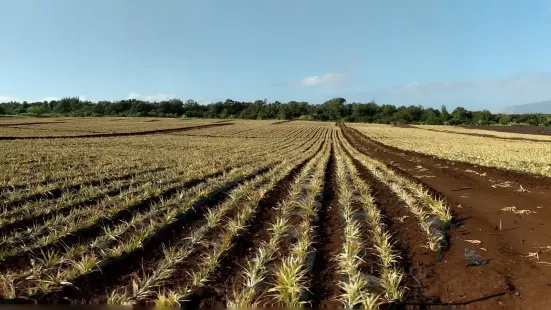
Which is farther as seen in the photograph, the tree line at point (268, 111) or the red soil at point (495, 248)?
the tree line at point (268, 111)

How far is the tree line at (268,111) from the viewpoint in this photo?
11862 centimetres

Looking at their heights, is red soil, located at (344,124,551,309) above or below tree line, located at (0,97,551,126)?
below

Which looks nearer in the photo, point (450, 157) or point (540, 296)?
point (540, 296)

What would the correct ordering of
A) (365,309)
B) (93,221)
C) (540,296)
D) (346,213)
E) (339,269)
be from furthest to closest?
1. (346,213)
2. (93,221)
3. (339,269)
4. (540,296)
5. (365,309)

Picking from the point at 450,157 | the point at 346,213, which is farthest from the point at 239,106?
the point at 346,213

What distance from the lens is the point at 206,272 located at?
4648mm

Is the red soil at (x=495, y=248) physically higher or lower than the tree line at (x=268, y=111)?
lower

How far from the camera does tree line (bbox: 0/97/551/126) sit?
118625 millimetres

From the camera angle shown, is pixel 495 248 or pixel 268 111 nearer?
pixel 495 248

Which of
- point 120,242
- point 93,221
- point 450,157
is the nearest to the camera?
point 120,242

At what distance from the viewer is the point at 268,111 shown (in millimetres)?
139375

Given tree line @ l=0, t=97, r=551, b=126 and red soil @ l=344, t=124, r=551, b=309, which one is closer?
red soil @ l=344, t=124, r=551, b=309

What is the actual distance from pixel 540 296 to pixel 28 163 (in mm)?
17193

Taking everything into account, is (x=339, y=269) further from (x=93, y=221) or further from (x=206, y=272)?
(x=93, y=221)
